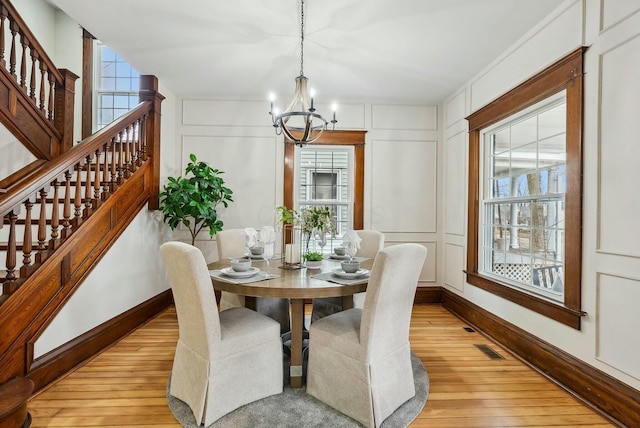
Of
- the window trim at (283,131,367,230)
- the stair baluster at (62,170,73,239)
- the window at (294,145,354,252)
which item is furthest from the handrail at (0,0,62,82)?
the window at (294,145,354,252)

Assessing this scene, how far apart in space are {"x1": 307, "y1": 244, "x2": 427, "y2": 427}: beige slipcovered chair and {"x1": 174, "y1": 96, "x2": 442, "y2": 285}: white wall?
2412mm

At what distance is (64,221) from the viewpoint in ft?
7.75

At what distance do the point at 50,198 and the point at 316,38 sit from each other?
114 inches

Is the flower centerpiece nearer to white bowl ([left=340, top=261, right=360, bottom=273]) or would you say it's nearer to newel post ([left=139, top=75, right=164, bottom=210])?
Result: white bowl ([left=340, top=261, right=360, bottom=273])

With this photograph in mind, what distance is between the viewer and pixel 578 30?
2.20 metres

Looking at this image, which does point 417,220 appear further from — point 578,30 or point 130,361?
point 130,361

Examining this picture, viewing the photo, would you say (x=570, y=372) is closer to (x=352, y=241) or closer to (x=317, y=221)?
(x=352, y=241)

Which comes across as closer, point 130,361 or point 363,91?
point 130,361

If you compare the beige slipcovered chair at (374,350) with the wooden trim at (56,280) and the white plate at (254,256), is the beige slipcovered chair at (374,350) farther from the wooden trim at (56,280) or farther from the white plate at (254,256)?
the wooden trim at (56,280)

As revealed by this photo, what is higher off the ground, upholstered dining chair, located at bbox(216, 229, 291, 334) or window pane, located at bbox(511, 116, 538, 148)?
window pane, located at bbox(511, 116, 538, 148)

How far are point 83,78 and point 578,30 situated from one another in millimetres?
5582

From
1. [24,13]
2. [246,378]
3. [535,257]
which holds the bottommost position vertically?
[246,378]

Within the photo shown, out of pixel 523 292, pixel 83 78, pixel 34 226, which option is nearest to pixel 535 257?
pixel 523 292

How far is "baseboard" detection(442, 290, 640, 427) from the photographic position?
183 cm
